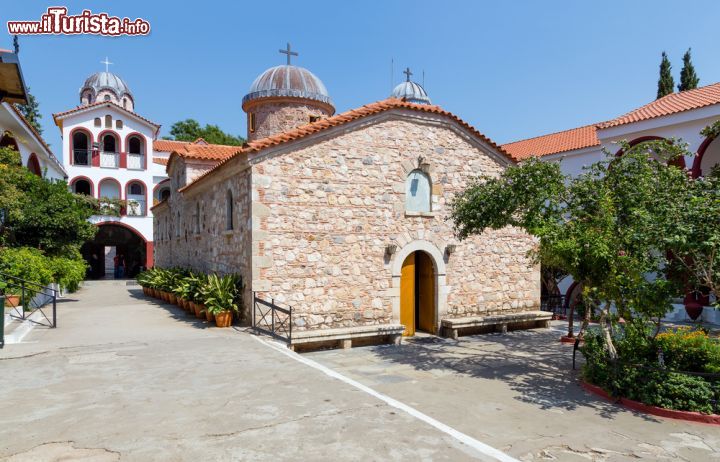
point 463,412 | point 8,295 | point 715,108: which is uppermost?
point 715,108

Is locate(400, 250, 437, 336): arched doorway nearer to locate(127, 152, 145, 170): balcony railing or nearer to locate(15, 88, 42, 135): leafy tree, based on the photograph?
locate(127, 152, 145, 170): balcony railing

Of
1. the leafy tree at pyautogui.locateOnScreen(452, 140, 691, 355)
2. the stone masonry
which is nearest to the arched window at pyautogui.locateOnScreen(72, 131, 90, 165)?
the stone masonry

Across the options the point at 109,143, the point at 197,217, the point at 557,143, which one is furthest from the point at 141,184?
the point at 557,143

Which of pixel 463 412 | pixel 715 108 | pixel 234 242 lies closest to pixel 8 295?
pixel 234 242

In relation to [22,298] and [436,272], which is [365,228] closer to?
[436,272]

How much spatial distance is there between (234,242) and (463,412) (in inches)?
309

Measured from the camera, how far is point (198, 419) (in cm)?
581

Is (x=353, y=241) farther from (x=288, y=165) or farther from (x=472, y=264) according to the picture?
(x=472, y=264)

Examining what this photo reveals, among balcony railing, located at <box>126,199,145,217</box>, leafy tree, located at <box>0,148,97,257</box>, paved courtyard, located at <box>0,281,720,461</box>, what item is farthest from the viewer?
balcony railing, located at <box>126,199,145,217</box>

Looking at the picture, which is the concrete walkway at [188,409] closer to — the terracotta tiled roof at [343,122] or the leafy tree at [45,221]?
the terracotta tiled roof at [343,122]

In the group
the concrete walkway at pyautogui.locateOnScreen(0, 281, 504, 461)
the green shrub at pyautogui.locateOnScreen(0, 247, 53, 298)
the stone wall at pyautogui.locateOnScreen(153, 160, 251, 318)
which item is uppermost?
the stone wall at pyautogui.locateOnScreen(153, 160, 251, 318)

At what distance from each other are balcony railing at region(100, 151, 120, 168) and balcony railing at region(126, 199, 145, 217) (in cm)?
269

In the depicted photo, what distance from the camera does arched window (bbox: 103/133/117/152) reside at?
3384cm

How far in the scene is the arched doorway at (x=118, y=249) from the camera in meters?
35.0
